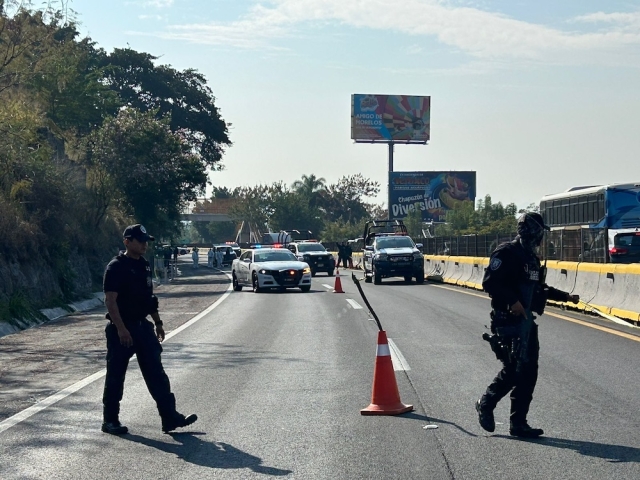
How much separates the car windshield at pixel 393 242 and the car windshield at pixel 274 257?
4912mm

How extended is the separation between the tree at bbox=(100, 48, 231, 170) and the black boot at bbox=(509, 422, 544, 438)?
6169cm

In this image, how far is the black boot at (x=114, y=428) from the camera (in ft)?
26.6

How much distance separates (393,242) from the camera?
35.4 m

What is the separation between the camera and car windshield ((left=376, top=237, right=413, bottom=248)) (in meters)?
35.4

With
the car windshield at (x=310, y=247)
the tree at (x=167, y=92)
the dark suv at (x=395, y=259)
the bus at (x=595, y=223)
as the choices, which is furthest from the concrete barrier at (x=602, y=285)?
the tree at (x=167, y=92)

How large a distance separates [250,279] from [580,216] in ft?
41.5

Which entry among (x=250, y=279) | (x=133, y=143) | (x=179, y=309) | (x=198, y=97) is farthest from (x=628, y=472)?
(x=198, y=97)

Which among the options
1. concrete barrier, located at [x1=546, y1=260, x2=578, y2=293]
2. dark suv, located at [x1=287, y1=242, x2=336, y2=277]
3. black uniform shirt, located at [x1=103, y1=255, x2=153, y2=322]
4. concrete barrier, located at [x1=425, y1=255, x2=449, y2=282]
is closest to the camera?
black uniform shirt, located at [x1=103, y1=255, x2=153, y2=322]

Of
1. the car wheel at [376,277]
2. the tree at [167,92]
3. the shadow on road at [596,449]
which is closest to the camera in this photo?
the shadow on road at [596,449]

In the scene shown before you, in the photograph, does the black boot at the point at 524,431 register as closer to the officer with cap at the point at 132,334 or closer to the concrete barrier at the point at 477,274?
→ the officer with cap at the point at 132,334

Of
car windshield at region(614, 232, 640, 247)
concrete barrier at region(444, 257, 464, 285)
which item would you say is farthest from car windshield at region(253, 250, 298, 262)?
car windshield at region(614, 232, 640, 247)

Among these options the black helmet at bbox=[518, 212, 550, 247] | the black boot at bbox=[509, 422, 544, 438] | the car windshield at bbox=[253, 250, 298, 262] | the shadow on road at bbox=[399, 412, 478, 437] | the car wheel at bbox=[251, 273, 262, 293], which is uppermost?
the black helmet at bbox=[518, 212, 550, 247]

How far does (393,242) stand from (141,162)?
44.5 feet

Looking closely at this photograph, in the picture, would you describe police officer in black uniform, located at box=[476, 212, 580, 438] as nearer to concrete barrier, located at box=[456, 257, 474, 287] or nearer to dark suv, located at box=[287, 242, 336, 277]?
A: concrete barrier, located at box=[456, 257, 474, 287]
